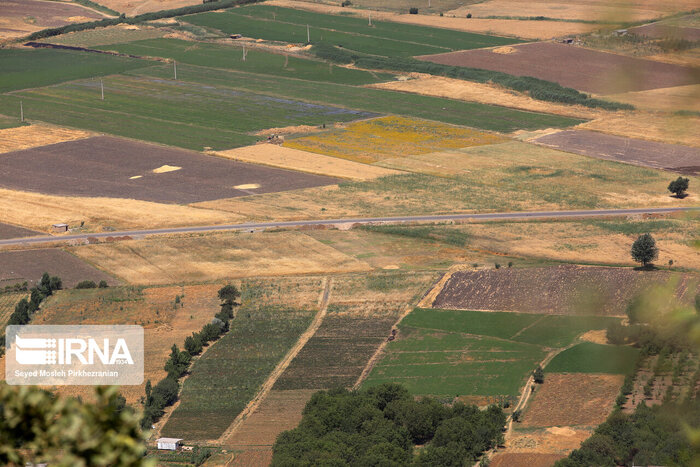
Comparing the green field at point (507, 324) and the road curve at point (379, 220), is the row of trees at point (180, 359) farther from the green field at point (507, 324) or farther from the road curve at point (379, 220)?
the road curve at point (379, 220)

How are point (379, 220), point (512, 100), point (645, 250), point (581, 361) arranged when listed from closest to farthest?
point (581, 361)
point (645, 250)
point (379, 220)
point (512, 100)

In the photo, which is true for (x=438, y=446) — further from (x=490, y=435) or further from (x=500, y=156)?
(x=500, y=156)

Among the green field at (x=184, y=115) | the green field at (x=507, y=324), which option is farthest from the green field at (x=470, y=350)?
the green field at (x=184, y=115)

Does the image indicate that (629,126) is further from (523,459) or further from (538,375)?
(523,459)

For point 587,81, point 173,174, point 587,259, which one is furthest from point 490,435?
point 587,81

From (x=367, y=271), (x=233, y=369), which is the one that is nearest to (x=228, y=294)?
(x=233, y=369)

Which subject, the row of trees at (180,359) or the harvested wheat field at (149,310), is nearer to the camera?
A: the row of trees at (180,359)
